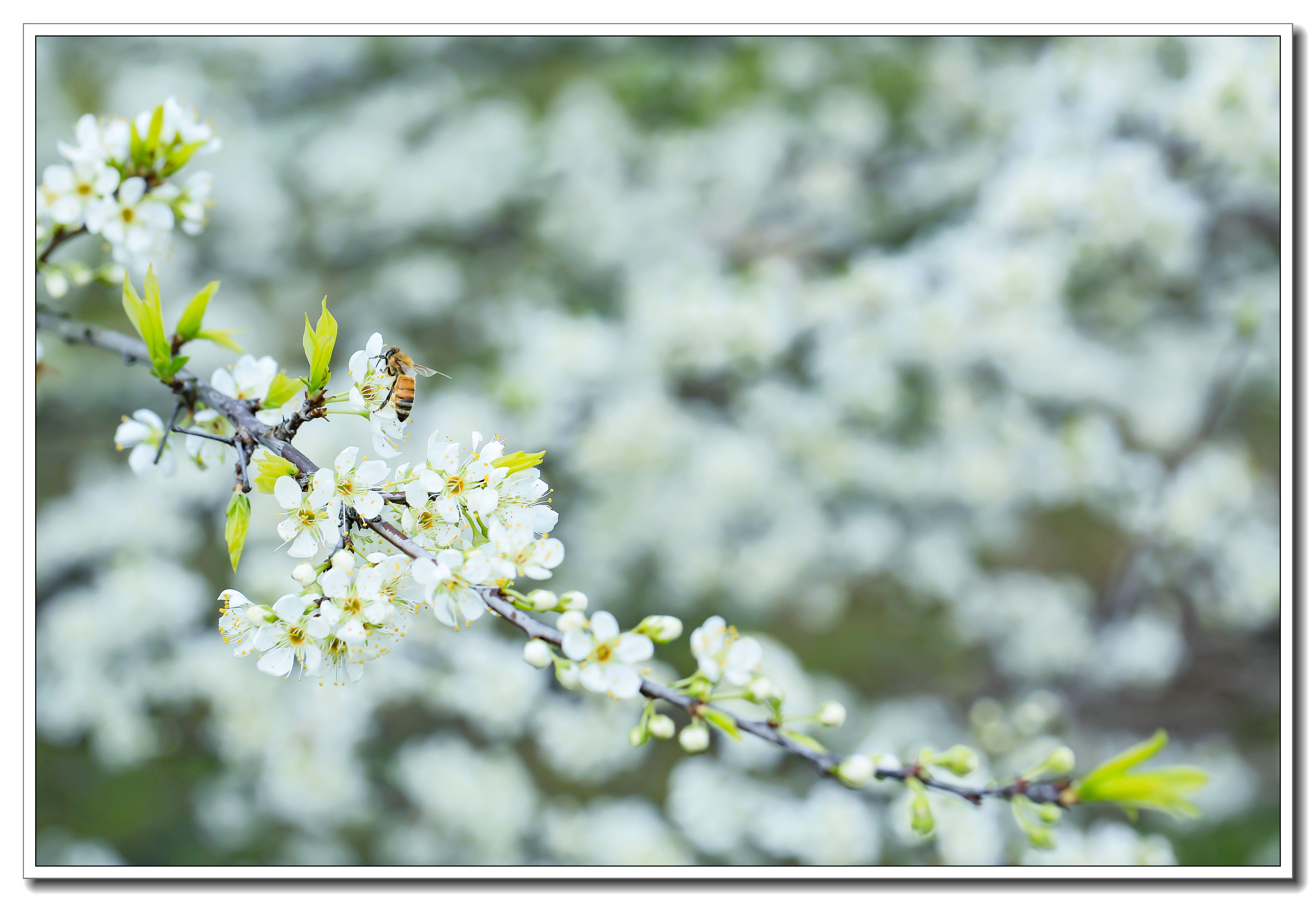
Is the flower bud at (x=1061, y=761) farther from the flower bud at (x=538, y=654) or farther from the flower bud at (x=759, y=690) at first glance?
the flower bud at (x=538, y=654)

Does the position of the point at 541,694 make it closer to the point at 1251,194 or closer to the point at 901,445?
the point at 901,445

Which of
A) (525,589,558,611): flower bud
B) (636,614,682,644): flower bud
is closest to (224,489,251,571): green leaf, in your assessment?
(525,589,558,611): flower bud

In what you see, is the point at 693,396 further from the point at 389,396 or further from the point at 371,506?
the point at 371,506

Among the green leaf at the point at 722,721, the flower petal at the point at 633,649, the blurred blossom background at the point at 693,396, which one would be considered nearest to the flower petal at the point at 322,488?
the flower petal at the point at 633,649

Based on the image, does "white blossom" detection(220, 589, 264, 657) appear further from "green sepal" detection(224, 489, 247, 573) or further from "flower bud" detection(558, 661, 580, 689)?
"flower bud" detection(558, 661, 580, 689)
